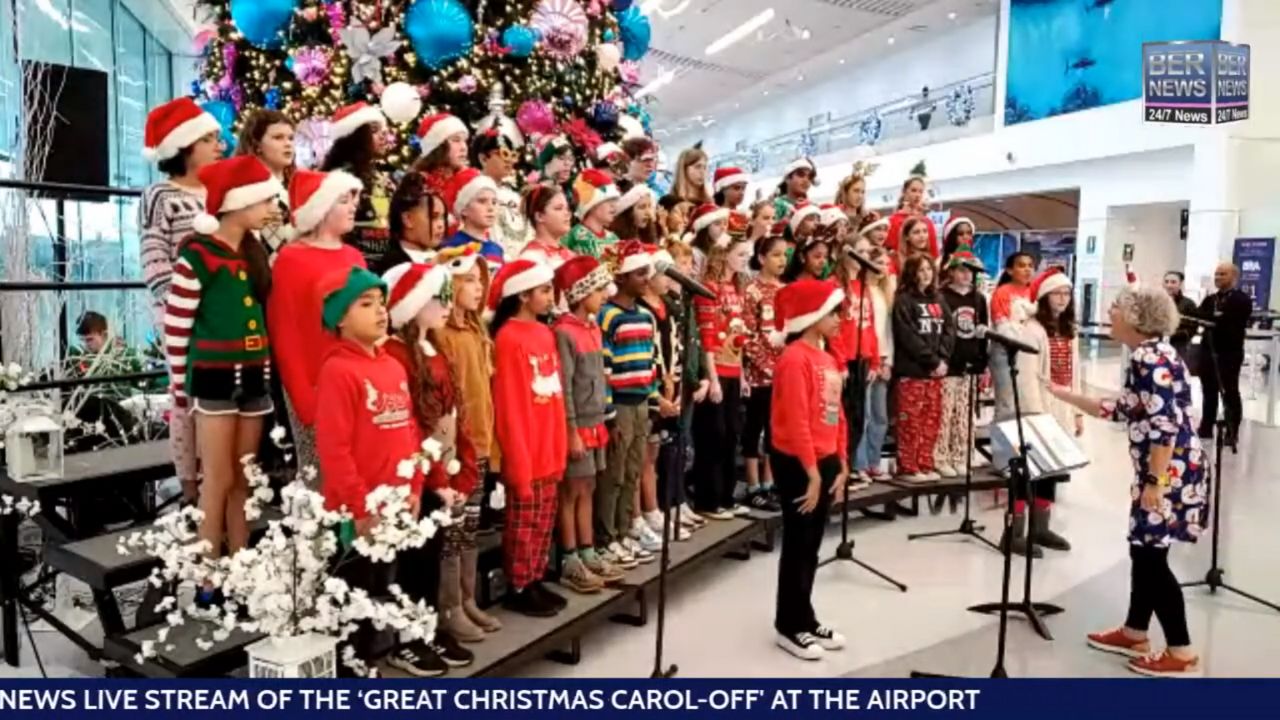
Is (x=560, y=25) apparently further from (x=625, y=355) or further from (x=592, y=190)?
(x=625, y=355)

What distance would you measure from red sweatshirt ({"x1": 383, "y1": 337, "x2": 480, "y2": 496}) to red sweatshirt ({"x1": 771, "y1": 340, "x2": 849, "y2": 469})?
1.07 meters

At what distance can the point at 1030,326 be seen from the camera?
5.46 m

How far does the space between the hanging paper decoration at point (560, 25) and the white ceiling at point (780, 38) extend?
30.3ft

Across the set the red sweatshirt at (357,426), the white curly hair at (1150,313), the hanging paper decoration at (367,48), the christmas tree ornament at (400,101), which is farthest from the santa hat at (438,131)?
the white curly hair at (1150,313)

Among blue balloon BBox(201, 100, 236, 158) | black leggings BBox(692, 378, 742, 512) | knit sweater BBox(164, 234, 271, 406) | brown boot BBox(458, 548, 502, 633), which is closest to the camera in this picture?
knit sweater BBox(164, 234, 271, 406)

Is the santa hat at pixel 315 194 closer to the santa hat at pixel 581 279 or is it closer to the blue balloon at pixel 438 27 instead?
the santa hat at pixel 581 279

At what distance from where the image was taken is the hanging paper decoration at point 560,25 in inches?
200

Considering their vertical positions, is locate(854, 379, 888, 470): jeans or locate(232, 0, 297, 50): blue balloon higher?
locate(232, 0, 297, 50): blue balloon

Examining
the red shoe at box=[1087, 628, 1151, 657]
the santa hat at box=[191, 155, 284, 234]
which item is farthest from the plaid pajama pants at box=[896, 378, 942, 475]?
the santa hat at box=[191, 155, 284, 234]

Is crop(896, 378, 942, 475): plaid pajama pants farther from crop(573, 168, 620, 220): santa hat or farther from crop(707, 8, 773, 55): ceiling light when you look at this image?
→ crop(707, 8, 773, 55): ceiling light

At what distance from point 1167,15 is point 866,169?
28.1 feet

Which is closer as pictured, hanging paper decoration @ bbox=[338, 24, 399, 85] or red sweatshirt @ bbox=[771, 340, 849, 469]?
red sweatshirt @ bbox=[771, 340, 849, 469]

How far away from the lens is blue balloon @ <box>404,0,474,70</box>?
15.8ft
